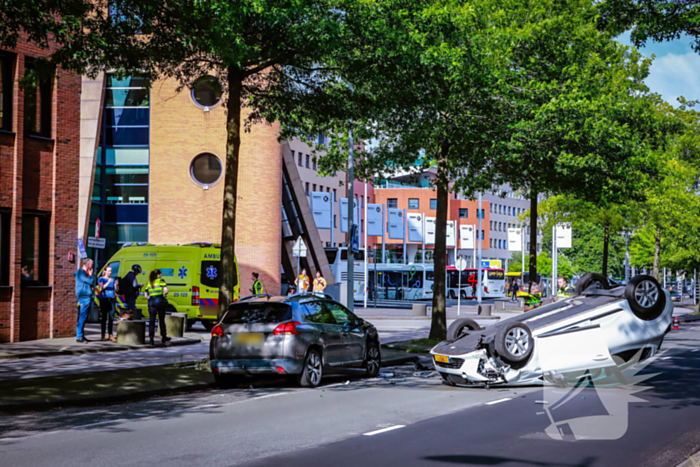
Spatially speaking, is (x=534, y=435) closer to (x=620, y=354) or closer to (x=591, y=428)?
(x=591, y=428)

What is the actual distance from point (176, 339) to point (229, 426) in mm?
12017

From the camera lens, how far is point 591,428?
8508mm

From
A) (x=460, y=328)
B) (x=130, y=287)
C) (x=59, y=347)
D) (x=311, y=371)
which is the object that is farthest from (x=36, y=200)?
(x=460, y=328)

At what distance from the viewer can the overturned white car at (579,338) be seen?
10.8m

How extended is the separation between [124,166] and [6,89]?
18.6 metres

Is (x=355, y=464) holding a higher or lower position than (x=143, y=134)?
lower

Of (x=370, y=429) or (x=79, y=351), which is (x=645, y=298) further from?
(x=79, y=351)

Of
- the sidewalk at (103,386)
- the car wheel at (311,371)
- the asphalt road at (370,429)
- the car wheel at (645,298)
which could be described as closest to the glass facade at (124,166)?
the sidewalk at (103,386)

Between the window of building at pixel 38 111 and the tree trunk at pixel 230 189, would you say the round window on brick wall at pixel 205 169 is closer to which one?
the window of building at pixel 38 111

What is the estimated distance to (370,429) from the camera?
8539mm

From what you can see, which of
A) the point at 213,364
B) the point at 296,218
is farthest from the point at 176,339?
the point at 296,218

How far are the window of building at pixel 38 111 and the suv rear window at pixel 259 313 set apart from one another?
9.22 m

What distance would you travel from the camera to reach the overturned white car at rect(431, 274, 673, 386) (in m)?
10.8

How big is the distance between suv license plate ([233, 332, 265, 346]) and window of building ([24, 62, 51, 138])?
9602mm
